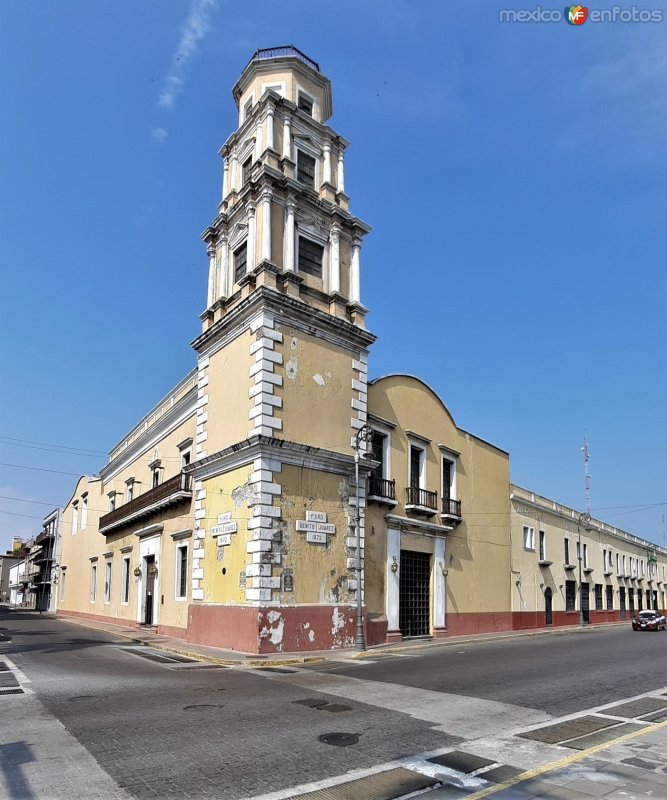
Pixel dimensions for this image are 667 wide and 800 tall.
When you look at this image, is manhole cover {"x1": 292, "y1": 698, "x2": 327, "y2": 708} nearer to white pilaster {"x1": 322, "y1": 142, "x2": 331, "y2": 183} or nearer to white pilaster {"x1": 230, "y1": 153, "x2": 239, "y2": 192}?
white pilaster {"x1": 322, "y1": 142, "x2": 331, "y2": 183}

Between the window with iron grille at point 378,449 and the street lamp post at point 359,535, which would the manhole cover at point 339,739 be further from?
the window with iron grille at point 378,449

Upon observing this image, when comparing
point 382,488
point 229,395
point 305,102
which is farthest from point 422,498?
point 305,102

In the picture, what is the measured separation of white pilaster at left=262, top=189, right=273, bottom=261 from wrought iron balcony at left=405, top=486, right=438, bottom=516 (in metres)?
10.4

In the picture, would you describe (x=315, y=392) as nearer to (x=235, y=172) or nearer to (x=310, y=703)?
(x=235, y=172)

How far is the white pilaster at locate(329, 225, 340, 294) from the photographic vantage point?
23.8 metres

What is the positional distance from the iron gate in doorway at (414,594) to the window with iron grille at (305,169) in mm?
14454

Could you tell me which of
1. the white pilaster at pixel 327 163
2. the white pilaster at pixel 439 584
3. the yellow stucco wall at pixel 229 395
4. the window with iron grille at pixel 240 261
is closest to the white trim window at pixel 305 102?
the white pilaster at pixel 327 163

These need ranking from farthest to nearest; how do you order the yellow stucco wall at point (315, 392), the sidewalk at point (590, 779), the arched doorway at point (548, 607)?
the arched doorway at point (548, 607) → the yellow stucco wall at point (315, 392) → the sidewalk at point (590, 779)

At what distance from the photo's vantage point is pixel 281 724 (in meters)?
8.66

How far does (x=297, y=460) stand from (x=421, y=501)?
25.3ft

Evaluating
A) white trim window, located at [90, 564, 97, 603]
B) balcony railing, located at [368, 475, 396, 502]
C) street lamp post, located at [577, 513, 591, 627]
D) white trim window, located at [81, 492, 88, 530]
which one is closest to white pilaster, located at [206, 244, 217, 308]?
balcony railing, located at [368, 475, 396, 502]

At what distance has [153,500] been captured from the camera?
93.1 ft

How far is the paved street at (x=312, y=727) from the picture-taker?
20.5 ft

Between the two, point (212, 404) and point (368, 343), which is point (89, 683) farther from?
point (368, 343)
